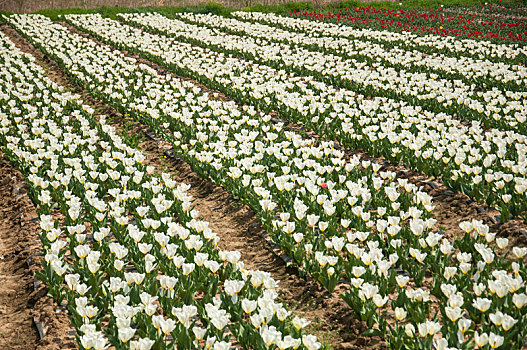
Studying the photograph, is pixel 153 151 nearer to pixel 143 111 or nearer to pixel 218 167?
pixel 143 111

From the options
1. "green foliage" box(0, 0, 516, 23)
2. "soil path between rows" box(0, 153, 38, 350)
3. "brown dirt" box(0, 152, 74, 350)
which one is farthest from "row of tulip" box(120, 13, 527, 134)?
"soil path between rows" box(0, 153, 38, 350)

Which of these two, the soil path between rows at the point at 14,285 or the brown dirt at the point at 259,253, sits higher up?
the brown dirt at the point at 259,253

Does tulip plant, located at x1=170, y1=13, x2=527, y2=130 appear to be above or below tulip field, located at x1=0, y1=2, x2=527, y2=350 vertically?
above

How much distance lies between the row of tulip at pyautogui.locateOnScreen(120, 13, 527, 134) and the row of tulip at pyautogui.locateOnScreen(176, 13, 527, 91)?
137mm

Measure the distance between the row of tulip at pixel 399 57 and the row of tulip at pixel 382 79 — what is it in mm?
137

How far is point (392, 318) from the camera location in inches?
150

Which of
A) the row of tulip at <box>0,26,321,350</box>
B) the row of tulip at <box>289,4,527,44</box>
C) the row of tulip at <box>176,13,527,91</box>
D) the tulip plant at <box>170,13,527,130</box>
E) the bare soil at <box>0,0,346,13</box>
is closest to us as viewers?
the row of tulip at <box>0,26,321,350</box>

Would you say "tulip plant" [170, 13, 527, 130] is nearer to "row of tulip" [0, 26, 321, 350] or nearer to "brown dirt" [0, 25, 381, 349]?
"brown dirt" [0, 25, 381, 349]

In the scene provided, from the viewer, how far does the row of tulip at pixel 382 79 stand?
8352 millimetres

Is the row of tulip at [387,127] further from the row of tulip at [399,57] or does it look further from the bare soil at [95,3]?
the bare soil at [95,3]

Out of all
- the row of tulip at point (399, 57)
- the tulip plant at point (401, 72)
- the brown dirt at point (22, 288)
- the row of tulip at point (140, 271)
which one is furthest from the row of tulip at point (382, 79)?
the brown dirt at point (22, 288)

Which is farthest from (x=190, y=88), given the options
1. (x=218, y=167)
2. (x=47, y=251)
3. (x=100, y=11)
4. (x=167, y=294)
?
(x=100, y=11)

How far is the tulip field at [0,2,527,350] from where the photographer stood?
3.49 m

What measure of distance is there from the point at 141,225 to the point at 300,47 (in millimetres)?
11601
